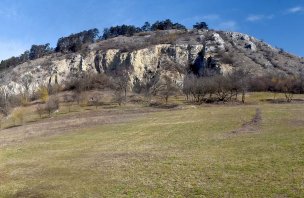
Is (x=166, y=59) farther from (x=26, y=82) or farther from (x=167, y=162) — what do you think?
(x=167, y=162)

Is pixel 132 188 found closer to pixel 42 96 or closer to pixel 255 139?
pixel 255 139

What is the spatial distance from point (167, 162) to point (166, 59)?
118 m

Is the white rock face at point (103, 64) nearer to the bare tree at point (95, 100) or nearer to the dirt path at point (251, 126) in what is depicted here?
the bare tree at point (95, 100)

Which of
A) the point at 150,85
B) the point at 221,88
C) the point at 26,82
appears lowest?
the point at 221,88

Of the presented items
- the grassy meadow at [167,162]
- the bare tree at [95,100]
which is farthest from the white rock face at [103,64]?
the grassy meadow at [167,162]

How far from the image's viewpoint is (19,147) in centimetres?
4250

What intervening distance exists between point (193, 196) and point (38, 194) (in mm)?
9668

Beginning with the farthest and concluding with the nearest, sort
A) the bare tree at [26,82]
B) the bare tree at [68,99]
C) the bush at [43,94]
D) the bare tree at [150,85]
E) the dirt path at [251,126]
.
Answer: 1. the bare tree at [26,82]
2. the bush at [43,94]
3. the bare tree at [68,99]
4. the bare tree at [150,85]
5. the dirt path at [251,126]

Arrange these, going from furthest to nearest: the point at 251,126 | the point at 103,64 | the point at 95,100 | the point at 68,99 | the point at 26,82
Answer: the point at 103,64 < the point at 26,82 < the point at 68,99 < the point at 95,100 < the point at 251,126

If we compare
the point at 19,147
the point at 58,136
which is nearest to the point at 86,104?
the point at 58,136

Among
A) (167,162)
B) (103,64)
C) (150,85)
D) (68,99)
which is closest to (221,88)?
(150,85)

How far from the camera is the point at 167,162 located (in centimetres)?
2786

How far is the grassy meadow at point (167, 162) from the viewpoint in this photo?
69.3 feet

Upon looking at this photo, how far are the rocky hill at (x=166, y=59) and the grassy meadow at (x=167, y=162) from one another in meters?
88.1
